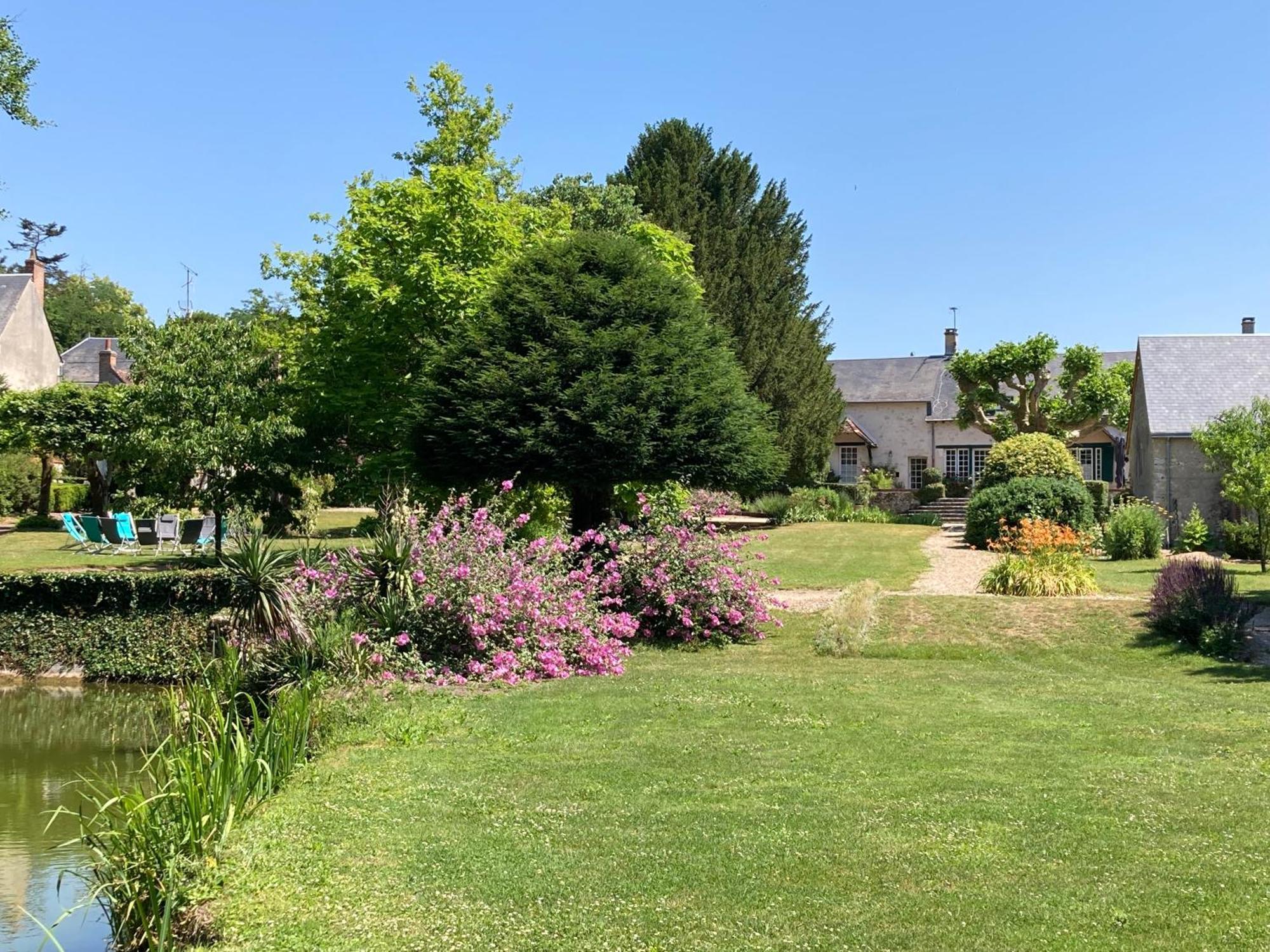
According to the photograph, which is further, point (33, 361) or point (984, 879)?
point (33, 361)

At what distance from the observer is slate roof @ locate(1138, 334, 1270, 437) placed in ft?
96.1

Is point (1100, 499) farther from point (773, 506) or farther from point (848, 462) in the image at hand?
point (848, 462)

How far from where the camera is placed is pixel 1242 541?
24.6 metres

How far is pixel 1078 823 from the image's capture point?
6.22 metres

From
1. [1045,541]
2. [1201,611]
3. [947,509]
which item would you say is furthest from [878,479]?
[1201,611]

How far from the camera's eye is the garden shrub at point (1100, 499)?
30.3 m

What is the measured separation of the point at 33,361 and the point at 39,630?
105 ft

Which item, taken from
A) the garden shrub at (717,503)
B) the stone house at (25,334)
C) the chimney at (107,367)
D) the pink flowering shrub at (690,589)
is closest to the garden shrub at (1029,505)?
the garden shrub at (717,503)

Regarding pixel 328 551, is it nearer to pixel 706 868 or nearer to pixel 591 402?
pixel 591 402

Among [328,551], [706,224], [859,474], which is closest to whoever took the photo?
[328,551]

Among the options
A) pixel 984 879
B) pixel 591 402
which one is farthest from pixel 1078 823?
pixel 591 402

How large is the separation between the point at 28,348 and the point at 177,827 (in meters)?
41.7

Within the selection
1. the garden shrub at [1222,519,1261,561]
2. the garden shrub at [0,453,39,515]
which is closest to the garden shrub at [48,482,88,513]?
the garden shrub at [0,453,39,515]

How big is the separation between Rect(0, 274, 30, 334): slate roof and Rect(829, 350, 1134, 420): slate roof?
1353 inches
